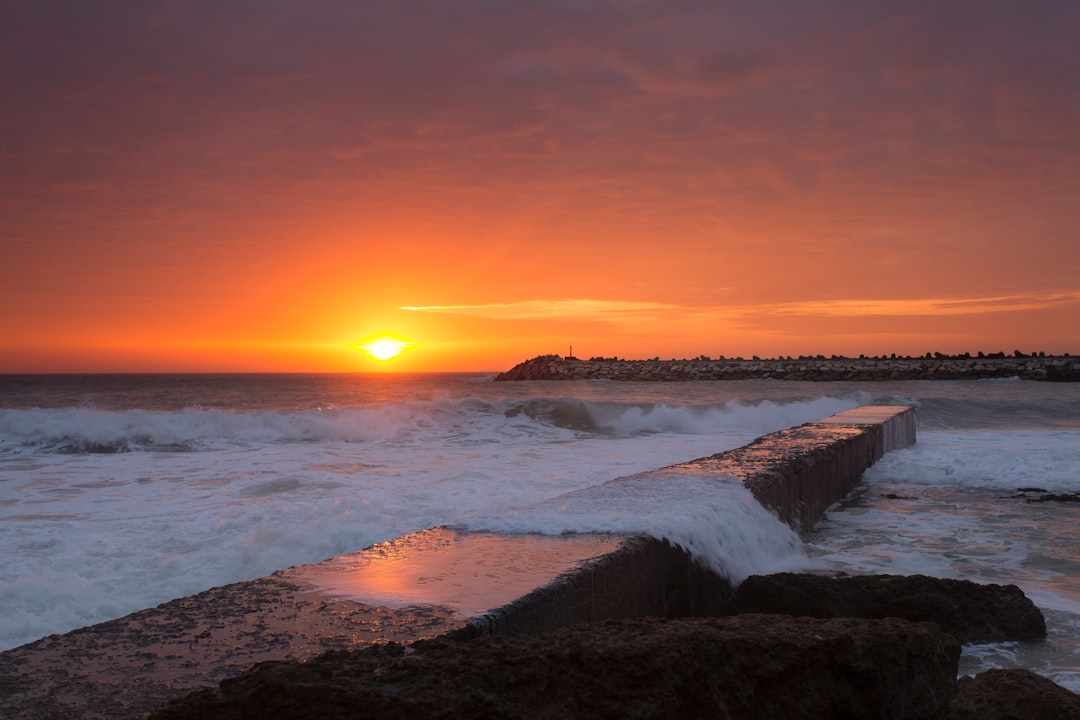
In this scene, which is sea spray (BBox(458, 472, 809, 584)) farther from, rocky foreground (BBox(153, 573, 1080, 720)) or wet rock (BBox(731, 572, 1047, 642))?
rocky foreground (BBox(153, 573, 1080, 720))

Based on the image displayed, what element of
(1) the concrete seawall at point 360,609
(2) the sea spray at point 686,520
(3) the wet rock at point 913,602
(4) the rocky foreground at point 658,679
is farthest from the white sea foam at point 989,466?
(4) the rocky foreground at point 658,679

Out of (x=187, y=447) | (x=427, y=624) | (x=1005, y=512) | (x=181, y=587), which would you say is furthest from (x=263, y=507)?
(x=187, y=447)

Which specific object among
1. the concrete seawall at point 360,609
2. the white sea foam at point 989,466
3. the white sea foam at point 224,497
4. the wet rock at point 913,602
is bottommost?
the white sea foam at point 224,497

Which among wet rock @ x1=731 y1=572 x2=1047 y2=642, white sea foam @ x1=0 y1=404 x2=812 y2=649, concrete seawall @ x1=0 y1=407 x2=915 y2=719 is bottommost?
white sea foam @ x1=0 y1=404 x2=812 y2=649

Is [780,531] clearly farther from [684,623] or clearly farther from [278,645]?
[278,645]

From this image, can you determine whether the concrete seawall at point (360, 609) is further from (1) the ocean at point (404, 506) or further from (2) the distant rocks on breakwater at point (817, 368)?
(2) the distant rocks on breakwater at point (817, 368)

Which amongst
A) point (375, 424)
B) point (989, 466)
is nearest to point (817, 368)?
point (375, 424)

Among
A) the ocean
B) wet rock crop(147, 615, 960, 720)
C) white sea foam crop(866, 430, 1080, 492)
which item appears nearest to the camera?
wet rock crop(147, 615, 960, 720)

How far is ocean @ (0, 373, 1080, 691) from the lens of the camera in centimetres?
405

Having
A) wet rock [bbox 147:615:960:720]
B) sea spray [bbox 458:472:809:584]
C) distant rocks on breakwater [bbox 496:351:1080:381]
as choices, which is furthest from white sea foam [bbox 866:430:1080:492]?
distant rocks on breakwater [bbox 496:351:1080:381]

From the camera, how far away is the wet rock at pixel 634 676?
A: 1.55m

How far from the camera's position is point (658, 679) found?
182 centimetres

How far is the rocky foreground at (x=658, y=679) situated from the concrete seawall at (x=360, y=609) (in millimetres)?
240

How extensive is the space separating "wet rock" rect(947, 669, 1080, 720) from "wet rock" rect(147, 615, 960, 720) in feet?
0.25
